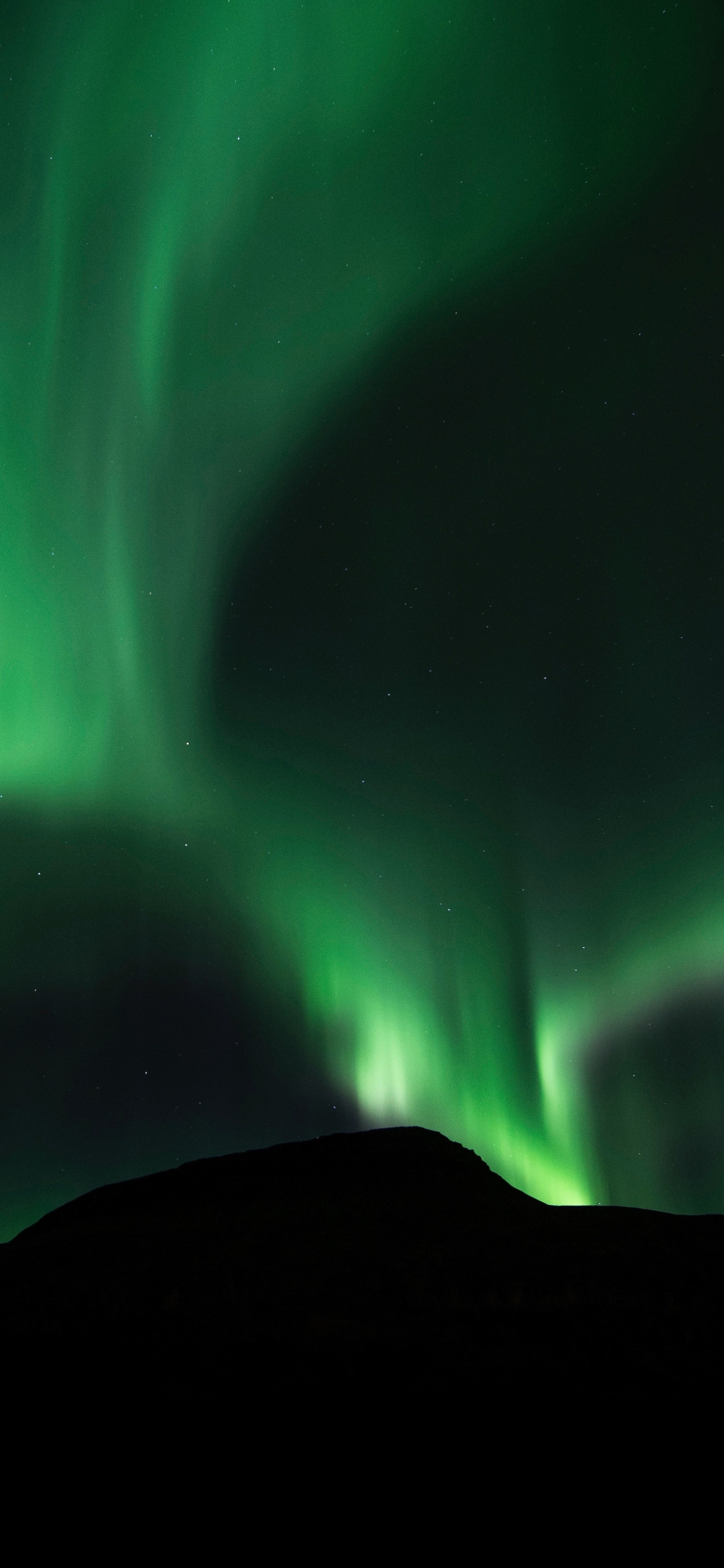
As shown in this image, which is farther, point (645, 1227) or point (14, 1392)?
point (645, 1227)

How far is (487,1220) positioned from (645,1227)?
2475mm

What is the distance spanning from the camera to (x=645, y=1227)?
11836 millimetres

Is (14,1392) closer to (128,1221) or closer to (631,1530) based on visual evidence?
(631,1530)

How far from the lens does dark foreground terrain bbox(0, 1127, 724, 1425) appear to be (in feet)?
22.8

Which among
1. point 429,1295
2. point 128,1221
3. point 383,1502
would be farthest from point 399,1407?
point 128,1221

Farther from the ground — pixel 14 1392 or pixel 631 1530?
pixel 14 1392

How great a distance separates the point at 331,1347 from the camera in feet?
25.3

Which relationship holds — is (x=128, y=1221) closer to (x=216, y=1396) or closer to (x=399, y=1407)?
(x=216, y=1396)

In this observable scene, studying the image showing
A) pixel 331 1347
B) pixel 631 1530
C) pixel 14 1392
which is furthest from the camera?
pixel 331 1347

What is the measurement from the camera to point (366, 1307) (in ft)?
29.2

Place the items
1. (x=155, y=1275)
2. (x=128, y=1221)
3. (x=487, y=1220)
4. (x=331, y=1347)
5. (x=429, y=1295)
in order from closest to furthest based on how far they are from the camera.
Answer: (x=331, y=1347)
(x=429, y=1295)
(x=155, y=1275)
(x=487, y=1220)
(x=128, y=1221)

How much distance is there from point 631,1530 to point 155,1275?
24.3ft

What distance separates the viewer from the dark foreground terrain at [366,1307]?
6.94 m

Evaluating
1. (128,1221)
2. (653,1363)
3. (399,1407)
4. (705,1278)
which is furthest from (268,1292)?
(128,1221)
